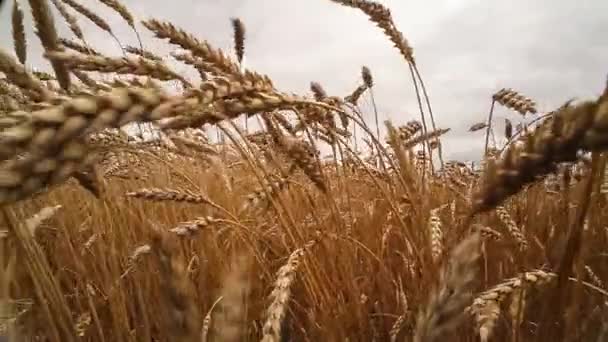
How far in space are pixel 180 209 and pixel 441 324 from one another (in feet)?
6.76

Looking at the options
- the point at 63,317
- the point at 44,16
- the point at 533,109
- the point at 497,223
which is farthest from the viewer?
the point at 533,109

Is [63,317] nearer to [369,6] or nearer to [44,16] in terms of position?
[44,16]

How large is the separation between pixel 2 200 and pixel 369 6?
1.45 meters

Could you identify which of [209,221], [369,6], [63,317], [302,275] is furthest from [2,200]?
[369,6]

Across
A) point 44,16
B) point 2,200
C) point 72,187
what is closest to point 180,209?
point 72,187

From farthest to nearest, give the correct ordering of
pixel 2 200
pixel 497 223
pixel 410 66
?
pixel 497 223
pixel 410 66
pixel 2 200

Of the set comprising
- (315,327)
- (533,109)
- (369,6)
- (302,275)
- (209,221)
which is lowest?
(315,327)

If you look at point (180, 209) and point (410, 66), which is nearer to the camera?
point (410, 66)

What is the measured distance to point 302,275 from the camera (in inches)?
57.9

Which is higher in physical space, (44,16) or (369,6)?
(369,6)

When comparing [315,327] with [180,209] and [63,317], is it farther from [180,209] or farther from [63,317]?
[180,209]

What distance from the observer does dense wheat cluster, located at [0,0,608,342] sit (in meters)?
0.49

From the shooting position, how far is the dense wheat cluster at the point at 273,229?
491 mm

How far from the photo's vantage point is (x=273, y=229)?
2.04m
